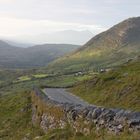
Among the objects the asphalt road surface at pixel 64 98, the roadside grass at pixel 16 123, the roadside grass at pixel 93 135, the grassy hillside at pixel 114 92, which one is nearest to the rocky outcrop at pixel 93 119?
the roadside grass at pixel 93 135

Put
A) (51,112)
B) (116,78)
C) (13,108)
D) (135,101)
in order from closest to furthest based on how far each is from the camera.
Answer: (51,112) → (135,101) → (13,108) → (116,78)

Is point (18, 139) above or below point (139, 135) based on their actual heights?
below

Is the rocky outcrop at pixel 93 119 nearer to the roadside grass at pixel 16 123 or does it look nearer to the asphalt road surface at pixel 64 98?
the roadside grass at pixel 16 123

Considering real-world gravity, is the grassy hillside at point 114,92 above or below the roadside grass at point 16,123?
above

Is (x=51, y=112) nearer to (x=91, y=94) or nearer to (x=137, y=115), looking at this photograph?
(x=137, y=115)

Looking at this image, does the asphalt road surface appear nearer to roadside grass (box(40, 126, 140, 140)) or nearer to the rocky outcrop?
the rocky outcrop

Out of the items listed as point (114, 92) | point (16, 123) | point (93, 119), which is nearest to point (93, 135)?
point (93, 119)

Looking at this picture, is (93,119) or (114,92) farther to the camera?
(114,92)

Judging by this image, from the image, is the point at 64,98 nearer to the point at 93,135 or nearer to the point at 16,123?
the point at 16,123

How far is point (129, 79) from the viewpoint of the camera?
120 meters

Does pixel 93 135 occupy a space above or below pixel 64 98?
above

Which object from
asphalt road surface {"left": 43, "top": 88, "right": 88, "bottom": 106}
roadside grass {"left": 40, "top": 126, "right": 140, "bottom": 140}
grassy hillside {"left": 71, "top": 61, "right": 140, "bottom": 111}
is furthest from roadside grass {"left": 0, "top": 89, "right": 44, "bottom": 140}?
roadside grass {"left": 40, "top": 126, "right": 140, "bottom": 140}

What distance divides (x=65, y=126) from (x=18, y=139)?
79.8 ft

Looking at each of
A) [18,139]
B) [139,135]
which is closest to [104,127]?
[139,135]
